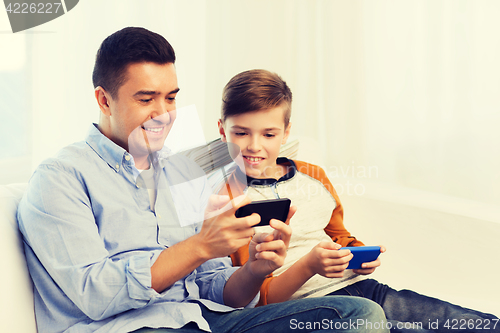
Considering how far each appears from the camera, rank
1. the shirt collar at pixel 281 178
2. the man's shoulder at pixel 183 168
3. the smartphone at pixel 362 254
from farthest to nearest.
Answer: the shirt collar at pixel 281 178
the smartphone at pixel 362 254
the man's shoulder at pixel 183 168

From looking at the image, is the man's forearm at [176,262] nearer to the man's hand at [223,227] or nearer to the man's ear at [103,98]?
the man's hand at [223,227]

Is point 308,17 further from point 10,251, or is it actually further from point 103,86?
point 10,251

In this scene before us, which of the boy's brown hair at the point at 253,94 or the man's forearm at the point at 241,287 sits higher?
the boy's brown hair at the point at 253,94

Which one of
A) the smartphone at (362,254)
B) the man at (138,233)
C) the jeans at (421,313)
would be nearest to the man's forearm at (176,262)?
the man at (138,233)

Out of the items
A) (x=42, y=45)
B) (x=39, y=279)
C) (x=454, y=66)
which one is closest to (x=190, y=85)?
(x=42, y=45)

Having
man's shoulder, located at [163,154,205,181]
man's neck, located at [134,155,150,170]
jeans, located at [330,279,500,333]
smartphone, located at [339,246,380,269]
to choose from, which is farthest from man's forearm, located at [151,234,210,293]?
jeans, located at [330,279,500,333]

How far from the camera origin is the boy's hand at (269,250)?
2.79ft

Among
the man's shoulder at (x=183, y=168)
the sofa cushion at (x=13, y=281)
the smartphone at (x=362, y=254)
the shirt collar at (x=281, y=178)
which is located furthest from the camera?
the shirt collar at (x=281, y=178)

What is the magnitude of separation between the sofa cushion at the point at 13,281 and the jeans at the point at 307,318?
0.69 feet

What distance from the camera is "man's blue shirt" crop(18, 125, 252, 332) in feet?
2.40

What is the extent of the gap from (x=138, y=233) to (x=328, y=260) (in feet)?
1.31

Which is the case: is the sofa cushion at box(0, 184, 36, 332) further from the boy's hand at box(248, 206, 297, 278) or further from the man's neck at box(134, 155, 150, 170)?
the boy's hand at box(248, 206, 297, 278)

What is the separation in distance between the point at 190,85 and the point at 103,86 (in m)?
1.17

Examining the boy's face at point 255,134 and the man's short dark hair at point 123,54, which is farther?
the boy's face at point 255,134
